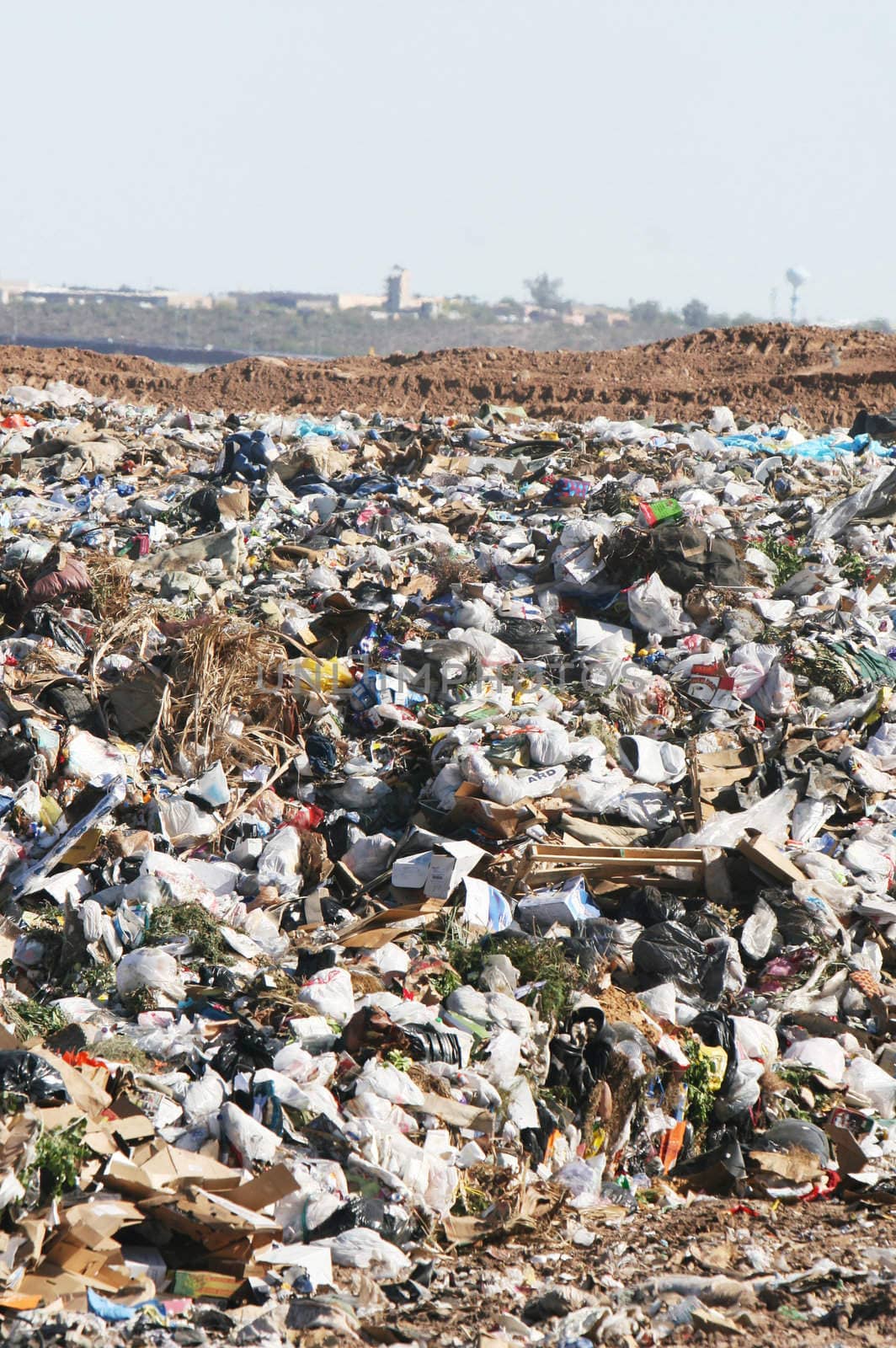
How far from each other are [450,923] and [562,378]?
13241mm

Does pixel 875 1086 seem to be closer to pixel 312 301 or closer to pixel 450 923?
pixel 450 923

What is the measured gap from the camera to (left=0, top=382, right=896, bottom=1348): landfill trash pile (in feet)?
9.27

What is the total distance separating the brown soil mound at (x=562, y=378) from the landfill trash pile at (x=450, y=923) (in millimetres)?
6747

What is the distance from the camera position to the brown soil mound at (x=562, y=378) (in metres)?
14.6

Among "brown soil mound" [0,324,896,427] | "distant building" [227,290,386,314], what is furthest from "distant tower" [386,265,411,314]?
"brown soil mound" [0,324,896,427]

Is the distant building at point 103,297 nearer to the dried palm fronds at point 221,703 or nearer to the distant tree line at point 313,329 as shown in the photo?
Result: the distant tree line at point 313,329

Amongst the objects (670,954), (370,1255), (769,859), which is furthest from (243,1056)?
(769,859)

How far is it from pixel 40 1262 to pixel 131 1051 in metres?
0.89

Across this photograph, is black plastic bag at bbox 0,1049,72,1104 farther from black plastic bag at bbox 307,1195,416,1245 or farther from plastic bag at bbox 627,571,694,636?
plastic bag at bbox 627,571,694,636

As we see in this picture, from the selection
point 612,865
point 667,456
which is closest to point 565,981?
point 612,865

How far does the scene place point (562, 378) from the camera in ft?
54.1

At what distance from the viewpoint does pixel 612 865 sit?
465 centimetres

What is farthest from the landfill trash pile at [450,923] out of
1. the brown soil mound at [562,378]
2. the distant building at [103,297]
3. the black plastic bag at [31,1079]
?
the distant building at [103,297]

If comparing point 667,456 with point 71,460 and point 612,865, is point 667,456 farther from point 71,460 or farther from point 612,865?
point 612,865
